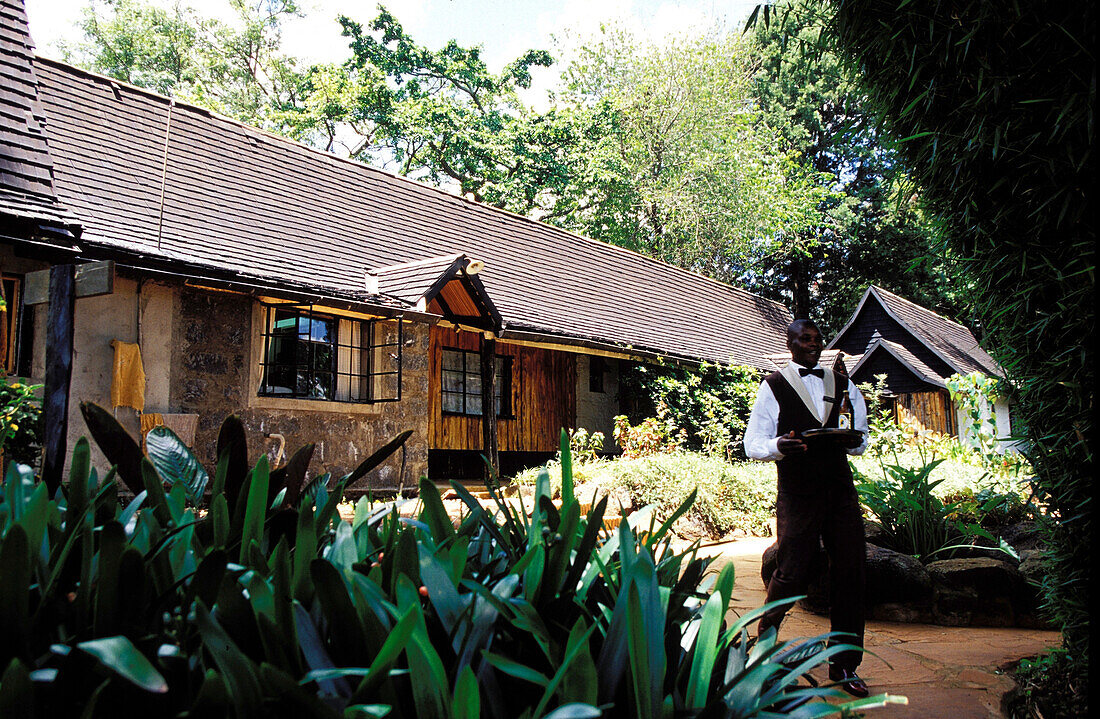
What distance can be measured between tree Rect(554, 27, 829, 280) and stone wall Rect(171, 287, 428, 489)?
628 inches

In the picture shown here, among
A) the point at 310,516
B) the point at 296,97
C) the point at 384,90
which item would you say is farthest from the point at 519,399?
the point at 296,97

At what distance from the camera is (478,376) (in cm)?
1369

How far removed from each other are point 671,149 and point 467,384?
1586 centimetres

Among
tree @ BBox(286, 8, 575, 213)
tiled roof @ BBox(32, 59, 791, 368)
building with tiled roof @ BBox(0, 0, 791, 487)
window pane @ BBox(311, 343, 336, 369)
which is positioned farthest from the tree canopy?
window pane @ BBox(311, 343, 336, 369)

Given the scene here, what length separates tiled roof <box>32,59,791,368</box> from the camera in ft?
30.1

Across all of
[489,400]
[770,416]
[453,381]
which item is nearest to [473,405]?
[453,381]

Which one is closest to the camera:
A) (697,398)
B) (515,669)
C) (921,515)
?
(515,669)

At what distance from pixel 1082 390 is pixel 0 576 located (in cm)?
276

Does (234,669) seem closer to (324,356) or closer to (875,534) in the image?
(875,534)

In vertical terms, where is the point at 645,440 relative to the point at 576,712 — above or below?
above

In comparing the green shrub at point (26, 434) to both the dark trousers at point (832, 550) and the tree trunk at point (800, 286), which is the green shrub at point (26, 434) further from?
the tree trunk at point (800, 286)

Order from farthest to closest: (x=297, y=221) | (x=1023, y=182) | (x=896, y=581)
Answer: (x=297, y=221), (x=896, y=581), (x=1023, y=182)

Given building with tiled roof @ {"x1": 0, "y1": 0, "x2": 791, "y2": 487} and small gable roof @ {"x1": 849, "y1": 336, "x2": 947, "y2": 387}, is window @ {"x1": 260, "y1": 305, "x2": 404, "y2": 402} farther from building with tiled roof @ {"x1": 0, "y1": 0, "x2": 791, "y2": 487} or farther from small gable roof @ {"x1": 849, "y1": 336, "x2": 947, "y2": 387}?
small gable roof @ {"x1": 849, "y1": 336, "x2": 947, "y2": 387}

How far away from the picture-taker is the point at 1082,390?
2.35m
